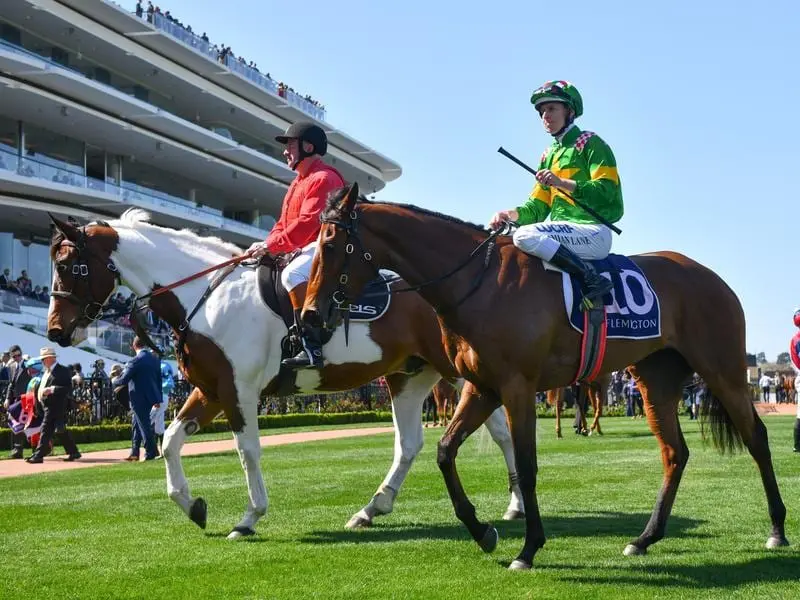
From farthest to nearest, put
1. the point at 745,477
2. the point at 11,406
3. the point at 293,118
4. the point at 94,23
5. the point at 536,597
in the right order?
the point at 293,118
the point at 94,23
the point at 11,406
the point at 745,477
the point at 536,597

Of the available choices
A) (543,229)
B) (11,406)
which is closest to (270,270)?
(543,229)

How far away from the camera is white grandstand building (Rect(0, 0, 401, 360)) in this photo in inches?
1344

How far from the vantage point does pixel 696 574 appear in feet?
17.2

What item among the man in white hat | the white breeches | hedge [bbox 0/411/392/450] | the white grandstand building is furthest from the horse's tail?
the white grandstand building

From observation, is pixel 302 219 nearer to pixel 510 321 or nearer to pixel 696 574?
pixel 510 321

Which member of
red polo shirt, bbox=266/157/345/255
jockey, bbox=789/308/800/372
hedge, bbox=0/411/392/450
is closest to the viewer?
red polo shirt, bbox=266/157/345/255

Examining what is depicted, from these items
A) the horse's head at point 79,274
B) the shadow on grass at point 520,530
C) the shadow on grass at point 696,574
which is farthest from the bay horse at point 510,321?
the horse's head at point 79,274

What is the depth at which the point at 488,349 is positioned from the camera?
550 centimetres

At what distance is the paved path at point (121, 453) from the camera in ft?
45.2

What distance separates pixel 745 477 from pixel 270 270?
545cm

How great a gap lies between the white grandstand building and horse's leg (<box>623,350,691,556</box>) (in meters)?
23.6

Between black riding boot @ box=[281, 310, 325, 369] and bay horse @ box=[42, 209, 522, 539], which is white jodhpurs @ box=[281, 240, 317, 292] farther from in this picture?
black riding boot @ box=[281, 310, 325, 369]

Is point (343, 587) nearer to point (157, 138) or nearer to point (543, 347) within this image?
point (543, 347)

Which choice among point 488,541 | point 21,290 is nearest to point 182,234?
point 488,541
